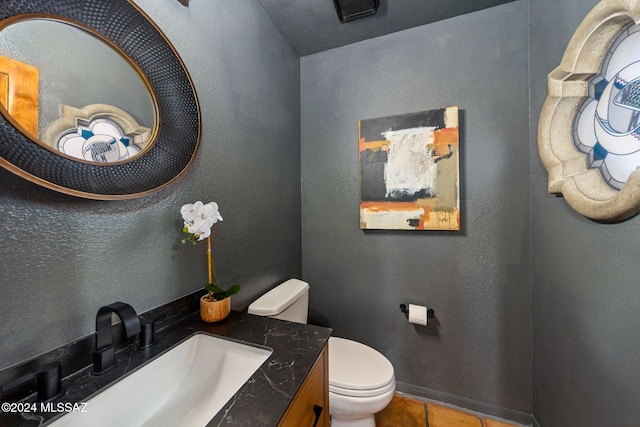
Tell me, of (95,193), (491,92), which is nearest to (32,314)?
(95,193)

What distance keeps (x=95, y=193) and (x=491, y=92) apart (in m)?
1.96

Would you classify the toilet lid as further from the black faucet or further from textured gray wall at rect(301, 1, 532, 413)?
the black faucet

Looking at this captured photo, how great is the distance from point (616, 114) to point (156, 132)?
1.61m

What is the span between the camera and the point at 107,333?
2.09 ft

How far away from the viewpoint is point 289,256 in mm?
1663

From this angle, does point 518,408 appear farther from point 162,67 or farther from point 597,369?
point 162,67

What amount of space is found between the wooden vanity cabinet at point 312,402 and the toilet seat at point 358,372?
0.87 ft

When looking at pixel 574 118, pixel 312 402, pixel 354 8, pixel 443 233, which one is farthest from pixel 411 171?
pixel 312 402

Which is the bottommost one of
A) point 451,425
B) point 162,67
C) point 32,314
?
point 451,425

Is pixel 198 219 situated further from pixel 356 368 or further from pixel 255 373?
pixel 356 368

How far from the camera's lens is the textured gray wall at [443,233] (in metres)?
1.36

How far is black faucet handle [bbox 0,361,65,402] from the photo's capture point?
1.72 ft

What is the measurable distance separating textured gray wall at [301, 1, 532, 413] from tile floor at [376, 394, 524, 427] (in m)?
0.11

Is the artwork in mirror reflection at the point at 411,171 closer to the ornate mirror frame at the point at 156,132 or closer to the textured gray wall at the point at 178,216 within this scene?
the textured gray wall at the point at 178,216
